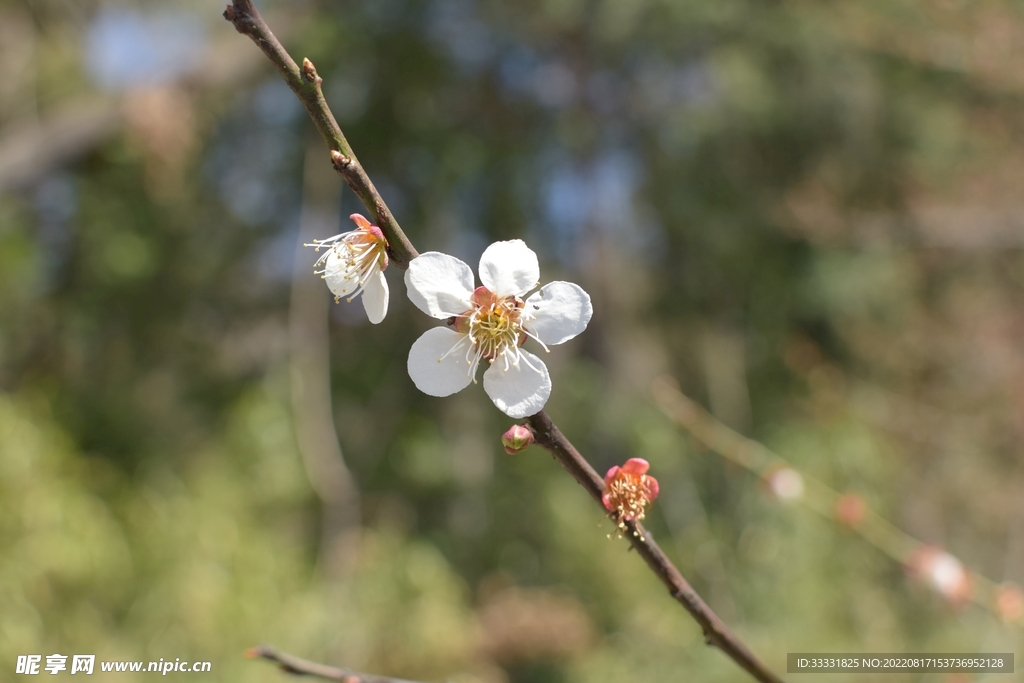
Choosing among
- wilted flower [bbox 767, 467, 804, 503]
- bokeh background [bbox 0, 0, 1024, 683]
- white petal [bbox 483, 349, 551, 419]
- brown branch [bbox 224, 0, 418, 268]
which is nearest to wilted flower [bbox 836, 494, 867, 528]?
wilted flower [bbox 767, 467, 804, 503]

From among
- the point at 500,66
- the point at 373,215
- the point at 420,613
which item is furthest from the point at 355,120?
the point at 373,215

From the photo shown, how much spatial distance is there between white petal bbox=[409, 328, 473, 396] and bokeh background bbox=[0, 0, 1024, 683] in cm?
150

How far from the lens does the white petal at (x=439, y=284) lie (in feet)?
1.04

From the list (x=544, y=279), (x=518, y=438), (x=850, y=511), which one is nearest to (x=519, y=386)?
(x=518, y=438)

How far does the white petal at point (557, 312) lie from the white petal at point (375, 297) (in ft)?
0.25

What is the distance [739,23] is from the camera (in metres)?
1.94

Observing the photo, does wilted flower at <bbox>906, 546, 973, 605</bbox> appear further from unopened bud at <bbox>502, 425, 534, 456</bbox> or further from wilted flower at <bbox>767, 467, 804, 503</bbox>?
unopened bud at <bbox>502, 425, 534, 456</bbox>

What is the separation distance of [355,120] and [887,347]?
183 cm

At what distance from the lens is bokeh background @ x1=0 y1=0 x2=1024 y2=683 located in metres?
1.85

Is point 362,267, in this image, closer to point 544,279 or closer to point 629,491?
point 629,491

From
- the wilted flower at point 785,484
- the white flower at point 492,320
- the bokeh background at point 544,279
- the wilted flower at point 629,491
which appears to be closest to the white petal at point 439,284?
the white flower at point 492,320

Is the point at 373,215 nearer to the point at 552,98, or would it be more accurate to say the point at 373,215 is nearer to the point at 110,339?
the point at 552,98

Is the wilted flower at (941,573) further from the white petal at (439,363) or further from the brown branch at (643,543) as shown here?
the white petal at (439,363)

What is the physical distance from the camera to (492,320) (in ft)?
1.20
